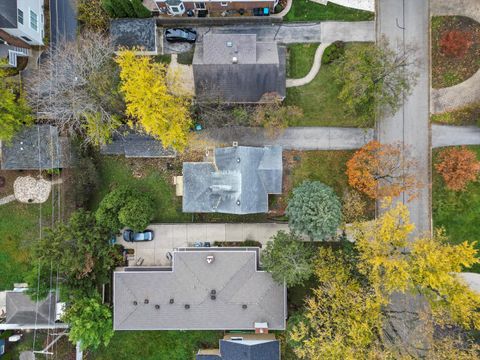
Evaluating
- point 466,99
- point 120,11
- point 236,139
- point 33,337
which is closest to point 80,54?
point 120,11

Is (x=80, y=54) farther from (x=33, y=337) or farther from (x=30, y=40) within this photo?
(x=33, y=337)

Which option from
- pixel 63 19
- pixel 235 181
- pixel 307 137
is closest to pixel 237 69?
pixel 307 137

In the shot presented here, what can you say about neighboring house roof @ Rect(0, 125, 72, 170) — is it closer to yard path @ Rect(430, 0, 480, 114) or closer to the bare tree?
the bare tree

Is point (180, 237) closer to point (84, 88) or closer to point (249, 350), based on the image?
point (249, 350)

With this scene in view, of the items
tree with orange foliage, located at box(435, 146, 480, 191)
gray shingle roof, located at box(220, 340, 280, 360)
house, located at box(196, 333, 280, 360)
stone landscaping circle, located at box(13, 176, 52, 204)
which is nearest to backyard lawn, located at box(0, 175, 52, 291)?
stone landscaping circle, located at box(13, 176, 52, 204)

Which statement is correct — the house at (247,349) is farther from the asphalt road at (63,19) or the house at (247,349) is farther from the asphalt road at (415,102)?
the asphalt road at (63,19)
